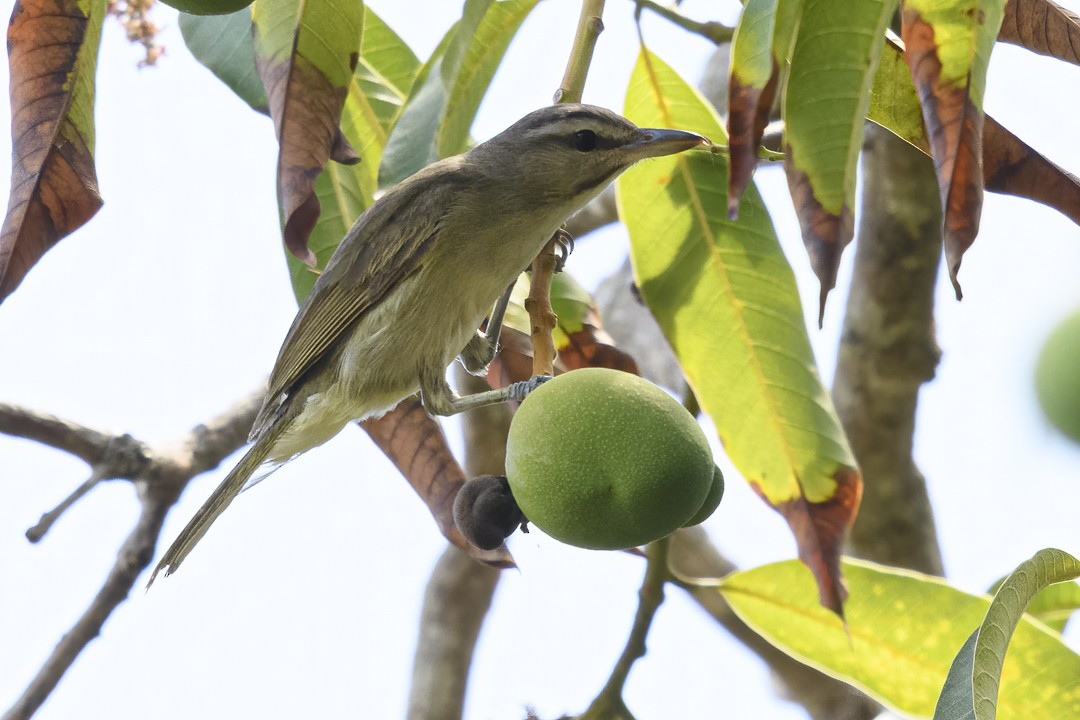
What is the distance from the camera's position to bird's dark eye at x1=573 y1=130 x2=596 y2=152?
8.51 feet

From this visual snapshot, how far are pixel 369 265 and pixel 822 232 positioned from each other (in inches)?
63.6

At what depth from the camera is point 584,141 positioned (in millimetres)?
2629

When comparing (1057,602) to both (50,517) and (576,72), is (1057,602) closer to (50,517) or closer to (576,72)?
(576,72)

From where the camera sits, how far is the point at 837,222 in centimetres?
152

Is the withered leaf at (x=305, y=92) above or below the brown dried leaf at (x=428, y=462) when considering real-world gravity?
above

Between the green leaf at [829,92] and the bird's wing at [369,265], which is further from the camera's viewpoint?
the bird's wing at [369,265]

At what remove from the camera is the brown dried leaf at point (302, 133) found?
1.85 meters

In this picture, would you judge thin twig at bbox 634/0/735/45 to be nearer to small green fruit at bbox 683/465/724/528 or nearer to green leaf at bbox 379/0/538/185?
green leaf at bbox 379/0/538/185

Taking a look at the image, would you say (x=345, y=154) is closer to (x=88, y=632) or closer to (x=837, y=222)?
(x=837, y=222)

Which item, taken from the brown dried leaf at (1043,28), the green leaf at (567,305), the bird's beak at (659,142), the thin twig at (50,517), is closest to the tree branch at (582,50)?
the bird's beak at (659,142)

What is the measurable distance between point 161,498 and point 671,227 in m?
1.47

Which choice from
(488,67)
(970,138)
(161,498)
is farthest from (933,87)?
(161,498)

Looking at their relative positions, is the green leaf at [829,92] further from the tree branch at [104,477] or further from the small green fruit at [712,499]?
the tree branch at [104,477]

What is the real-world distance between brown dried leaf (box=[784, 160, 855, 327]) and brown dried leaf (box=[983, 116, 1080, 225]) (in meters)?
0.40
